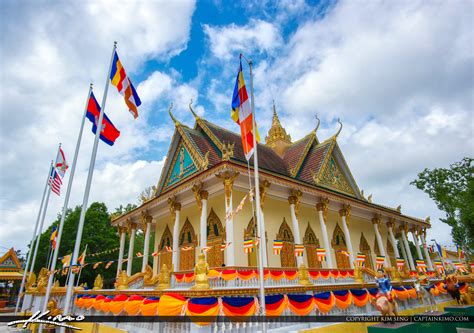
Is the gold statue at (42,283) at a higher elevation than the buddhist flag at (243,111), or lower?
lower

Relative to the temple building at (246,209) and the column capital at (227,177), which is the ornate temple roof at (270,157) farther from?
the column capital at (227,177)

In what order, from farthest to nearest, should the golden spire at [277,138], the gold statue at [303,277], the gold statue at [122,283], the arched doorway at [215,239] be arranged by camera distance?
1. the golden spire at [277,138]
2. the arched doorway at [215,239]
3. the gold statue at [122,283]
4. the gold statue at [303,277]

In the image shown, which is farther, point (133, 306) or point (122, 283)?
point (122, 283)

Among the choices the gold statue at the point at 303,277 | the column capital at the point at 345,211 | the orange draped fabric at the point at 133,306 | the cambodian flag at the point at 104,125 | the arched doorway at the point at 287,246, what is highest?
the cambodian flag at the point at 104,125

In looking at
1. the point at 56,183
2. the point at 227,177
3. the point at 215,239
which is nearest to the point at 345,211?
the point at 215,239

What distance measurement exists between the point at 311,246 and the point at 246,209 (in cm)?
540

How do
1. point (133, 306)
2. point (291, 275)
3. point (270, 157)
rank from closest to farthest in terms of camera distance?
point (133, 306) < point (291, 275) < point (270, 157)

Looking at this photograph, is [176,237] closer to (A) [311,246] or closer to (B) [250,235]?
(B) [250,235]

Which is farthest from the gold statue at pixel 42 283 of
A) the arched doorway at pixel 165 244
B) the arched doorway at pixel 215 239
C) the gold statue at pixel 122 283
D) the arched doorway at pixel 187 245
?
the arched doorway at pixel 215 239

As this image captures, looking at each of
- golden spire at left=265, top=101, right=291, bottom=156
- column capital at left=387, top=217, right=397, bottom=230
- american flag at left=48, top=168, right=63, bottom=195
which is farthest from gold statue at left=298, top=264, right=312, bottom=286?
column capital at left=387, top=217, right=397, bottom=230

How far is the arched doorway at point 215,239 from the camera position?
13.5 m

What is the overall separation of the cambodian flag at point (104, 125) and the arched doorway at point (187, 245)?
26.1 ft

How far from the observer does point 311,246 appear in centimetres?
1633

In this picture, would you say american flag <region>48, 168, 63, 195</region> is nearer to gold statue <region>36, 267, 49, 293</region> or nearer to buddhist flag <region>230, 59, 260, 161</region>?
gold statue <region>36, 267, 49, 293</region>
